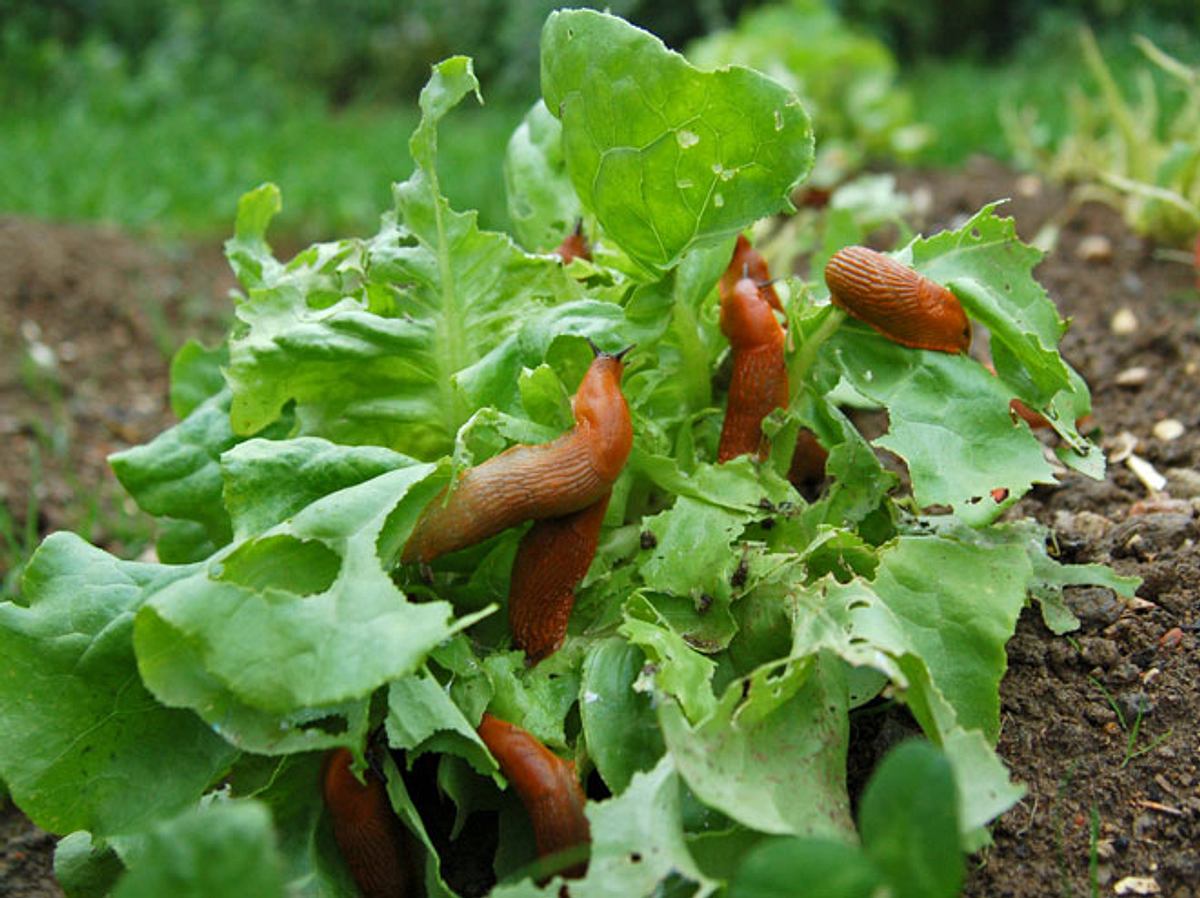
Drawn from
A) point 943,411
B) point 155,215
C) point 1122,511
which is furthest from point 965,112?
point 943,411

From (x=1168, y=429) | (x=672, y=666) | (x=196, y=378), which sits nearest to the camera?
(x=672, y=666)

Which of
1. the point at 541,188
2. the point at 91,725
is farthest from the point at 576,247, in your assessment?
the point at 91,725

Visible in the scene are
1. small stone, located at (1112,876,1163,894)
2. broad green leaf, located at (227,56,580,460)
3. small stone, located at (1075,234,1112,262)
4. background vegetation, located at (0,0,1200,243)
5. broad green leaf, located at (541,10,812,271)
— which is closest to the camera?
small stone, located at (1112,876,1163,894)

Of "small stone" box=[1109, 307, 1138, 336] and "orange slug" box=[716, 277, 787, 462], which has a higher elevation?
"orange slug" box=[716, 277, 787, 462]

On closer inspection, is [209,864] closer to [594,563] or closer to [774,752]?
[774,752]

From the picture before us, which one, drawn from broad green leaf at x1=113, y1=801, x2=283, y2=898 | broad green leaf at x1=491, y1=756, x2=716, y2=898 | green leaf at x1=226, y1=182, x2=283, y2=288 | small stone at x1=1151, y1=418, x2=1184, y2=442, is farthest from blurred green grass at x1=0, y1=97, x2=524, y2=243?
broad green leaf at x1=113, y1=801, x2=283, y2=898

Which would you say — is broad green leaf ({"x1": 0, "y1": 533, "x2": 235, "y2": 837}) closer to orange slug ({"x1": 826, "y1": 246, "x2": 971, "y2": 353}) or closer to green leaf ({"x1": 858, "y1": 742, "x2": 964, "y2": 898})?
green leaf ({"x1": 858, "y1": 742, "x2": 964, "y2": 898})

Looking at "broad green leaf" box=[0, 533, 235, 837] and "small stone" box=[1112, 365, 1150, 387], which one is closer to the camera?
"broad green leaf" box=[0, 533, 235, 837]
